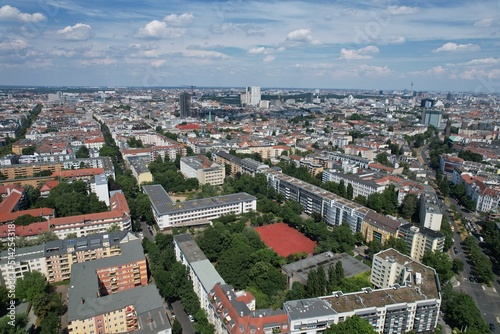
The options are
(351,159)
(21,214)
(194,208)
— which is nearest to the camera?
(21,214)

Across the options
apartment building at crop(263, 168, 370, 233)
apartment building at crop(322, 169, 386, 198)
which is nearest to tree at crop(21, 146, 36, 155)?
apartment building at crop(263, 168, 370, 233)

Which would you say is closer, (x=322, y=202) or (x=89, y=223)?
(x=89, y=223)

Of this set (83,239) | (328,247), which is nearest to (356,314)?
(328,247)

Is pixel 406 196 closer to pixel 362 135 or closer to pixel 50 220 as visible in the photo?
pixel 50 220

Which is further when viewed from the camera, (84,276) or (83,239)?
(83,239)

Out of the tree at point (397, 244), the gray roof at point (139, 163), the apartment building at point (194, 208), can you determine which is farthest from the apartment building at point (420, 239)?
the gray roof at point (139, 163)

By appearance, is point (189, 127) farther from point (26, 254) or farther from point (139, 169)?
point (26, 254)

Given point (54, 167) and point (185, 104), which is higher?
point (185, 104)

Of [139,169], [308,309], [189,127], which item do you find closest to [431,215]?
[308,309]
